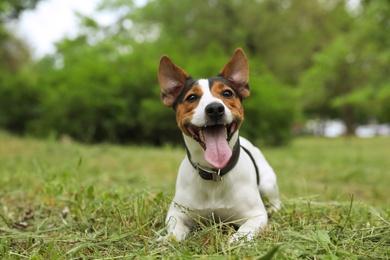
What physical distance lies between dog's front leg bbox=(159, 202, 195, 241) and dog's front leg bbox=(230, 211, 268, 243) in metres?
0.32

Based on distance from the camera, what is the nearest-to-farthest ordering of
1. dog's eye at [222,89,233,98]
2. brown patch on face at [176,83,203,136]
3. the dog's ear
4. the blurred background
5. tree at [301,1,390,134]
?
brown patch on face at [176,83,203,136], dog's eye at [222,89,233,98], the dog's ear, the blurred background, tree at [301,1,390,134]

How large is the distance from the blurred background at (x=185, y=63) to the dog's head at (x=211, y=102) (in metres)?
7.22

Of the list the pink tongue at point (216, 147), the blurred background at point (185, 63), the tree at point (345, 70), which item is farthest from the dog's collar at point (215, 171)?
the tree at point (345, 70)

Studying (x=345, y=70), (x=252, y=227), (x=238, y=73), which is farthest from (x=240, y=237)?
(x=345, y=70)

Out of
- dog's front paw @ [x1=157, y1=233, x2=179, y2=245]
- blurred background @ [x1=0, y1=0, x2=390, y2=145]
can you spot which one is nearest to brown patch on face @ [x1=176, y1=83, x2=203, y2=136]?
dog's front paw @ [x1=157, y1=233, x2=179, y2=245]

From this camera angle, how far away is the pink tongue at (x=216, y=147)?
2.28 m

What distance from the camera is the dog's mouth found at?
7.49 ft

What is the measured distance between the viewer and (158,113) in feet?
36.1

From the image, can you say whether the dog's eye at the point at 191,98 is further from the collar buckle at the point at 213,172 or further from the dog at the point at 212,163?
the collar buckle at the point at 213,172

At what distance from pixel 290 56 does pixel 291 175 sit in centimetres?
1735

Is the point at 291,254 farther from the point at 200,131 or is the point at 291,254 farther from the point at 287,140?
the point at 287,140

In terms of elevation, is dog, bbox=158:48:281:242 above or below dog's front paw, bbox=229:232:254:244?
above

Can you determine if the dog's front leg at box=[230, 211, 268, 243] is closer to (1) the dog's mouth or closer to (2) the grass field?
(2) the grass field

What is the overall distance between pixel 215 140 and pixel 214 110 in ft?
0.65
